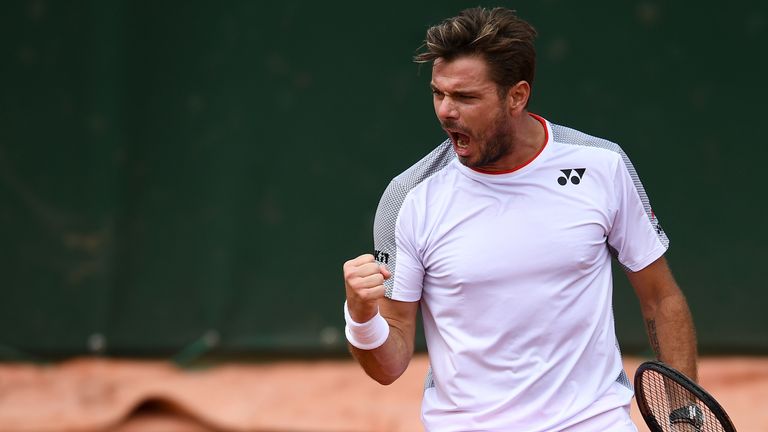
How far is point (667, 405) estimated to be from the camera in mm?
2979

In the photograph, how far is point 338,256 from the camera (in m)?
5.53

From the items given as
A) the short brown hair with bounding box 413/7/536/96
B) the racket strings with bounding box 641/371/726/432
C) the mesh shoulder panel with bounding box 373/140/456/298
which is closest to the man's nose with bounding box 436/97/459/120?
the short brown hair with bounding box 413/7/536/96

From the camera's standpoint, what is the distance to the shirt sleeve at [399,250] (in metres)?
3.02

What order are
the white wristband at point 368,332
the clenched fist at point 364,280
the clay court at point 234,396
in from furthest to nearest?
1. the clay court at point 234,396
2. the white wristband at point 368,332
3. the clenched fist at point 364,280

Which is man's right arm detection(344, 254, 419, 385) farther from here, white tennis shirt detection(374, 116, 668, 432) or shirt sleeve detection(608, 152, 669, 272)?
shirt sleeve detection(608, 152, 669, 272)

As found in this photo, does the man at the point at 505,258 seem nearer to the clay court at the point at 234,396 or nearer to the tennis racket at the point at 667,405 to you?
the tennis racket at the point at 667,405

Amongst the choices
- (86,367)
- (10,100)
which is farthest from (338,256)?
(10,100)

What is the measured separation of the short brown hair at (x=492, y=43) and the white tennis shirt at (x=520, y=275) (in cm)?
22

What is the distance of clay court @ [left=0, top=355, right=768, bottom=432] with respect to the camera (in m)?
5.08

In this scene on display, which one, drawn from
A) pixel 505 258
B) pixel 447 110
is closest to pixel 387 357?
pixel 505 258

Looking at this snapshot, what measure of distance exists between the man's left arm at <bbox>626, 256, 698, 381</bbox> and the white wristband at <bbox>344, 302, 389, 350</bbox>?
0.68m

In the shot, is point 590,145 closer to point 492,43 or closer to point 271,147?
point 492,43

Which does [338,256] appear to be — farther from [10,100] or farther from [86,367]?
[10,100]

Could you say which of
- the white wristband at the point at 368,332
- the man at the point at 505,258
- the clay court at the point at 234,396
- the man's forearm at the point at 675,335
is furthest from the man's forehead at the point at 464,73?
the clay court at the point at 234,396
